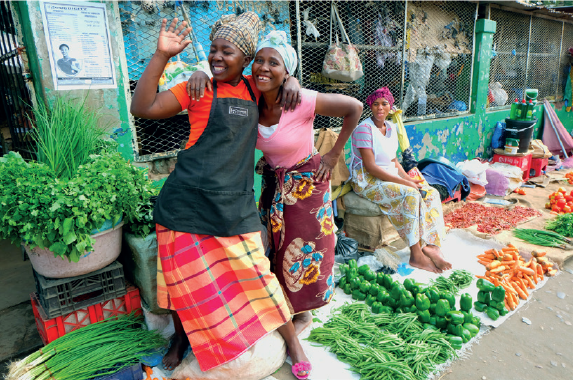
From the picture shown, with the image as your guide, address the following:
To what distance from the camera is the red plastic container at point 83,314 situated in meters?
2.36

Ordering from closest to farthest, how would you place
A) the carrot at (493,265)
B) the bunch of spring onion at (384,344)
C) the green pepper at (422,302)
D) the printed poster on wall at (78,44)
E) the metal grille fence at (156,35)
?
the bunch of spring onion at (384,344) < the printed poster on wall at (78,44) < the green pepper at (422,302) < the metal grille fence at (156,35) < the carrot at (493,265)

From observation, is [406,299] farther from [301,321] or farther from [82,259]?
[82,259]

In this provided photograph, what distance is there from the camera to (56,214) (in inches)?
79.7

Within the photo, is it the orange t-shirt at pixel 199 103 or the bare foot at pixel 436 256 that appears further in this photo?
the bare foot at pixel 436 256

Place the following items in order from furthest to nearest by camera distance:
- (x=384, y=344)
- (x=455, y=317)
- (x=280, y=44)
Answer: (x=455, y=317) < (x=384, y=344) < (x=280, y=44)

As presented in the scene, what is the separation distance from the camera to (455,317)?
8.64 feet

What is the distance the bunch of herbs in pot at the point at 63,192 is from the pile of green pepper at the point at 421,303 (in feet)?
6.33

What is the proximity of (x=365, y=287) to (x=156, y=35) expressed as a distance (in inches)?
115

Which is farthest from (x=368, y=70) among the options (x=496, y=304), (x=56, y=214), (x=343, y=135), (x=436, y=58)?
(x=56, y=214)

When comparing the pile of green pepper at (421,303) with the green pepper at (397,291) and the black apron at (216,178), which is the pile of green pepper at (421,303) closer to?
the green pepper at (397,291)

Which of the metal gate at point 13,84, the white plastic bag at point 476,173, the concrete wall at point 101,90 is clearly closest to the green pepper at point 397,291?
the concrete wall at point 101,90

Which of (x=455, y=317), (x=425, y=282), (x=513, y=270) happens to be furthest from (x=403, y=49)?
(x=455, y=317)

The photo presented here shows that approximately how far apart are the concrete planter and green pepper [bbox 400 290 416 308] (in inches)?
82.5

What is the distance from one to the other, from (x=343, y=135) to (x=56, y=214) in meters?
1.84
